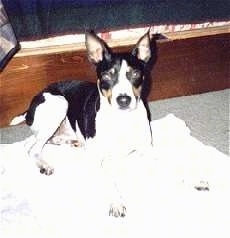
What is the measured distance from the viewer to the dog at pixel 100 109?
245cm

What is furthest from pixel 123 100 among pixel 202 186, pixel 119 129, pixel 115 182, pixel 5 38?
pixel 5 38

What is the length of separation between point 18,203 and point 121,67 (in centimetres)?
98

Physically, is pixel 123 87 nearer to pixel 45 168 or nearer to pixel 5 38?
pixel 45 168

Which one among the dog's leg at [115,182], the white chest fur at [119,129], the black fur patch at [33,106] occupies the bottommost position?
the dog's leg at [115,182]

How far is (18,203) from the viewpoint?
95.7 inches

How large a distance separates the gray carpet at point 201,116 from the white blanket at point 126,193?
0.17m

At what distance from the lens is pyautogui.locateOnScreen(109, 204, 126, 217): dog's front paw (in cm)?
231

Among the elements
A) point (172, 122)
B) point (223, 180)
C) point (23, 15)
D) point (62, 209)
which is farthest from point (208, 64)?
point (62, 209)

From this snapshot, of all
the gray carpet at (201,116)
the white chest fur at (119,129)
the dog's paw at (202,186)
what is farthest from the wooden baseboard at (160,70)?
the dog's paw at (202,186)

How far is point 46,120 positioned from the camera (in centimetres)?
289

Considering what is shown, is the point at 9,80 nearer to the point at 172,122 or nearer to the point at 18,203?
the point at 18,203

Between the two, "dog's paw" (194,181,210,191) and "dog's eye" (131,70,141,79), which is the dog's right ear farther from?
"dog's paw" (194,181,210,191)

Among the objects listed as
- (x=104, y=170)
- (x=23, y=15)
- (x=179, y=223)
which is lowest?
(x=179, y=223)

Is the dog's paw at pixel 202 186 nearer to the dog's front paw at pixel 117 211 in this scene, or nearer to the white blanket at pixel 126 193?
the white blanket at pixel 126 193
